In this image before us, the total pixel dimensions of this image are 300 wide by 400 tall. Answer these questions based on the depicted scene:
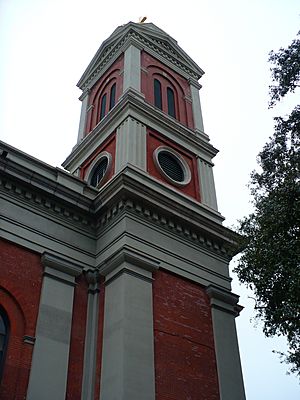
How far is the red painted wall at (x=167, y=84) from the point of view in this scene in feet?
71.4

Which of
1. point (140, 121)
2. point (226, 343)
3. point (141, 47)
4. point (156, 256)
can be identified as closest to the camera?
point (226, 343)

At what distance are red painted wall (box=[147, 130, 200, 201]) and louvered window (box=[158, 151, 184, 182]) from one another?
41cm

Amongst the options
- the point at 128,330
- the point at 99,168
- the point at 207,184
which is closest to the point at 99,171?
the point at 99,168

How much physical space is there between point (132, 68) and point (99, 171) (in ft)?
17.5

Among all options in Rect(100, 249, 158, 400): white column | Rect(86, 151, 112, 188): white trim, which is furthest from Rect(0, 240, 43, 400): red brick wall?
Rect(86, 151, 112, 188): white trim

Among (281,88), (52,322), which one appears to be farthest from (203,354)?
(281,88)

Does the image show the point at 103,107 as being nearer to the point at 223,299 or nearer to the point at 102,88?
the point at 102,88

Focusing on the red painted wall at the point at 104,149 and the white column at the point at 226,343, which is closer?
the white column at the point at 226,343

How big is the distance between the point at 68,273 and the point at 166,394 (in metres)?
4.13

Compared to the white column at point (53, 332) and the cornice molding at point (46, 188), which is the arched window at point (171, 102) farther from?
the white column at point (53, 332)

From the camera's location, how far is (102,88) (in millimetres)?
23734

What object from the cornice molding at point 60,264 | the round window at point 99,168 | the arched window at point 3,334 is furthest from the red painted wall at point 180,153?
the arched window at point 3,334

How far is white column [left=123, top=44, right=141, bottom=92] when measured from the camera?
68.1 ft

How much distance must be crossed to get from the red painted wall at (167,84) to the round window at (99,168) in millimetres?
3591
